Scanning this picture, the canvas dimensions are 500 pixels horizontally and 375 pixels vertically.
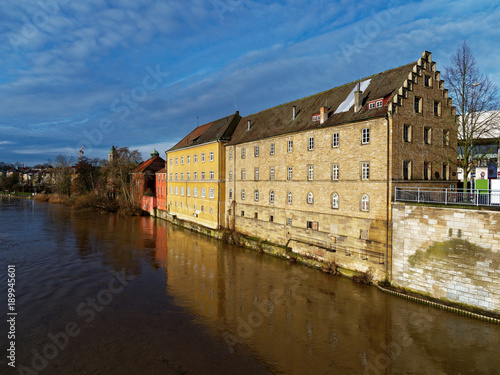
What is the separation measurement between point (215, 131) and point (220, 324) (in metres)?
Answer: 27.7

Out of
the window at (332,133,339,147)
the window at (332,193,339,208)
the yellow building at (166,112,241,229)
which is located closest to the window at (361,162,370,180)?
the window at (332,193,339,208)

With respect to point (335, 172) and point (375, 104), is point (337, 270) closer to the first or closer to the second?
point (335, 172)

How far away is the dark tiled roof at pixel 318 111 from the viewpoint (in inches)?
760

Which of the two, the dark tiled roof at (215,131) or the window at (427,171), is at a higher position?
the dark tiled roof at (215,131)

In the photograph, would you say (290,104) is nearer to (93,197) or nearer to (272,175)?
(272,175)

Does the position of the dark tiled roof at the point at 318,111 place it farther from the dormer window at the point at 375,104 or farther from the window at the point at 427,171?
the window at the point at 427,171

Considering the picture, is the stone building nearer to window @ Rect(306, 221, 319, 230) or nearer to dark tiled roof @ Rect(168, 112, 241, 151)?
window @ Rect(306, 221, 319, 230)

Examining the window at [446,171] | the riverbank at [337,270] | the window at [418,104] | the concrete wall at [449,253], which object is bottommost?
the riverbank at [337,270]

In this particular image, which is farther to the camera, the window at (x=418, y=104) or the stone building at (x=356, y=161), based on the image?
the window at (x=418, y=104)

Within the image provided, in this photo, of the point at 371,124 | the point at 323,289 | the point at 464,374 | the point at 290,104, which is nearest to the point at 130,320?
the point at 323,289

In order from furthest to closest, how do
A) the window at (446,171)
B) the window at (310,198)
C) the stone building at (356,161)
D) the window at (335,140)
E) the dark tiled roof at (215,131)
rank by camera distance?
the dark tiled roof at (215,131), the window at (310,198), the window at (446,171), the window at (335,140), the stone building at (356,161)

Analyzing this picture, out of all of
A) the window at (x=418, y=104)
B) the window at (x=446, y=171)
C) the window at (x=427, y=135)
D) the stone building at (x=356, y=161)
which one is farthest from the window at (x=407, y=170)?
the window at (x=446, y=171)

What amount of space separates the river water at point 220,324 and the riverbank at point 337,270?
1.25 ft

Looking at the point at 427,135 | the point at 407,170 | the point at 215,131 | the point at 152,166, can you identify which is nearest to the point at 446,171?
the point at 427,135
